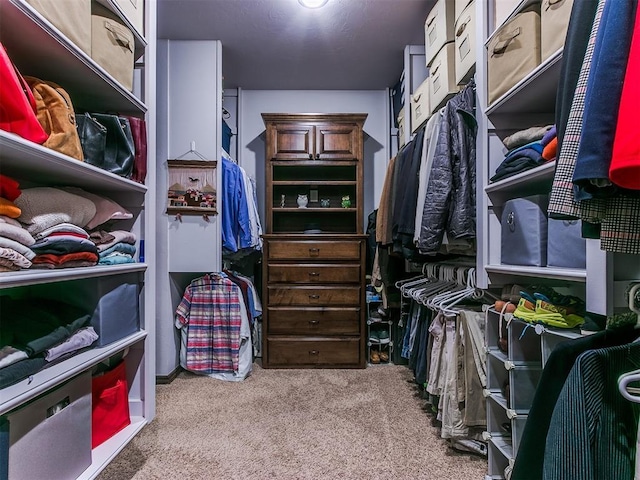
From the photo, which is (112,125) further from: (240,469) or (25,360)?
(240,469)

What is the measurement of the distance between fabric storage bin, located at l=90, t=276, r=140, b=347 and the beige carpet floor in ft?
2.12

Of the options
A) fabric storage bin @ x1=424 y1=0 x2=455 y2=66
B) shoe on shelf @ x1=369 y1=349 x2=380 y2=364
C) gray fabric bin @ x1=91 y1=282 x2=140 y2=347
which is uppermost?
fabric storage bin @ x1=424 y1=0 x2=455 y2=66

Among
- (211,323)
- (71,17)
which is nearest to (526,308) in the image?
(71,17)

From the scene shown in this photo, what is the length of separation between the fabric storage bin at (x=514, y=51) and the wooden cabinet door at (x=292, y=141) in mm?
1711

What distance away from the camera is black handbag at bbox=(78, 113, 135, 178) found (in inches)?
47.4

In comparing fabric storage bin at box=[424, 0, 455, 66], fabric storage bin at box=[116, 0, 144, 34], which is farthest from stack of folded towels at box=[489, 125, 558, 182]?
fabric storage bin at box=[116, 0, 144, 34]

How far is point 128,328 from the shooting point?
1.36m

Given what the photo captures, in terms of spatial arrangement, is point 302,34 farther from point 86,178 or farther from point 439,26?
point 86,178

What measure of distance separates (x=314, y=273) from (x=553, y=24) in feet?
6.78

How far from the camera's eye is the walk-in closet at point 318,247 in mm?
744

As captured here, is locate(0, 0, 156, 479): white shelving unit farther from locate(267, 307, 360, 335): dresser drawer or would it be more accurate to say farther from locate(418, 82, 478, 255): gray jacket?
locate(267, 307, 360, 335): dresser drawer

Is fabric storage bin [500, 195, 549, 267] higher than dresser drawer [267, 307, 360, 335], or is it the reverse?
fabric storage bin [500, 195, 549, 267]

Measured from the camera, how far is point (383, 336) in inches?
115

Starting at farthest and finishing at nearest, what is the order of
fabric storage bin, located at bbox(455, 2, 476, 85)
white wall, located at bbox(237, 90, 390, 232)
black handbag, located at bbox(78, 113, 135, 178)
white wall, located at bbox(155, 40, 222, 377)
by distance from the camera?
white wall, located at bbox(237, 90, 390, 232) < white wall, located at bbox(155, 40, 222, 377) < fabric storage bin, located at bbox(455, 2, 476, 85) < black handbag, located at bbox(78, 113, 135, 178)
